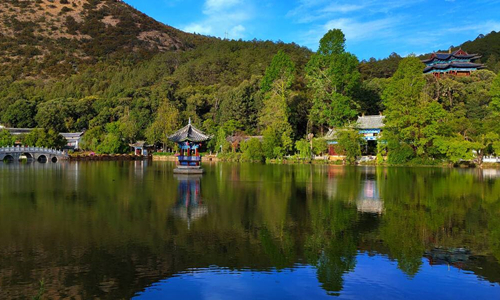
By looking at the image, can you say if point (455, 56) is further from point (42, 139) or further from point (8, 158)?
point (8, 158)

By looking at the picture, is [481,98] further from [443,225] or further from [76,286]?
[76,286]

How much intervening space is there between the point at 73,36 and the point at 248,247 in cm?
15034

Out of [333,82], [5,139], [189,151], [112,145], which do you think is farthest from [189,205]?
[5,139]

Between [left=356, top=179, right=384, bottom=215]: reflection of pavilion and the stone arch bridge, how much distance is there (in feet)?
141

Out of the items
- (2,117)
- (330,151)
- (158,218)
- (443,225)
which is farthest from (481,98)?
(2,117)

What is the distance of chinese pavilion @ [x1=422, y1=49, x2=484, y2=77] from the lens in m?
66.8

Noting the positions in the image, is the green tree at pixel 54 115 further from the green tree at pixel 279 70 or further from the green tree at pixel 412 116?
the green tree at pixel 412 116

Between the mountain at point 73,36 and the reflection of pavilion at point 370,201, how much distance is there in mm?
111174

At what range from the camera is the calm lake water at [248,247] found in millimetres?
7138

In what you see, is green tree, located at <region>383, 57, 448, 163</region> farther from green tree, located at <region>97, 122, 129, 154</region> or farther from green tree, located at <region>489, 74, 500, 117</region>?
green tree, located at <region>97, 122, 129, 154</region>

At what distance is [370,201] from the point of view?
655 inches

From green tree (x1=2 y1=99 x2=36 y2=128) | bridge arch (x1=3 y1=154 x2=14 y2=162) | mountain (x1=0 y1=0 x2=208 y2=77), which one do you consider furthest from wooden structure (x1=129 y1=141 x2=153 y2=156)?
mountain (x1=0 y1=0 x2=208 y2=77)

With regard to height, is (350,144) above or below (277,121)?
below

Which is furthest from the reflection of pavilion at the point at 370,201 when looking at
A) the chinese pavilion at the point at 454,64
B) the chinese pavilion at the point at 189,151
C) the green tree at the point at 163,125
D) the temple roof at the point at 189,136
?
the chinese pavilion at the point at 454,64
